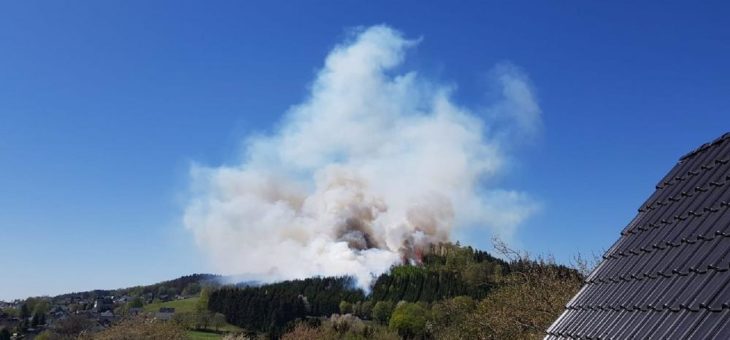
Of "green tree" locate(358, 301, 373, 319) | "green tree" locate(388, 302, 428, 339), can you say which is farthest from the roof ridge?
"green tree" locate(358, 301, 373, 319)

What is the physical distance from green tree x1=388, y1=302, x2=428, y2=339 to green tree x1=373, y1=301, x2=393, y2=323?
18.9 meters

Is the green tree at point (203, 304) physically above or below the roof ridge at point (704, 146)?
above

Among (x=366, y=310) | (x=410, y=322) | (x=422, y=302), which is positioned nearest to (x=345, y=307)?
(x=366, y=310)

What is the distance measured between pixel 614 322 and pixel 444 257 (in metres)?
189

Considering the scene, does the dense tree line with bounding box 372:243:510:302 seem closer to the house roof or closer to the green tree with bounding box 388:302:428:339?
the green tree with bounding box 388:302:428:339

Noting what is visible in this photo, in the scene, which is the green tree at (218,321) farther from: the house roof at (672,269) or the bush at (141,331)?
the house roof at (672,269)

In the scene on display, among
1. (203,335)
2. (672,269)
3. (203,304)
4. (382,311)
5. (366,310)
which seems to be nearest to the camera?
(672,269)

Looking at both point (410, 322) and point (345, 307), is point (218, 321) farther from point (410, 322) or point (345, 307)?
point (410, 322)

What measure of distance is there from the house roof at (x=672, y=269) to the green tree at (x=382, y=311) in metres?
110

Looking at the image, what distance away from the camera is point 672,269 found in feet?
14.3

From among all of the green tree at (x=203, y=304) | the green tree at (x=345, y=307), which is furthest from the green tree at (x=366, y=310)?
the green tree at (x=203, y=304)

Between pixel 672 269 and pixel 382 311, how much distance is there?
116 metres

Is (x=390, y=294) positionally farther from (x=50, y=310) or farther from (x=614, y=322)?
(x=614, y=322)

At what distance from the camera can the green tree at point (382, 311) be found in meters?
114
